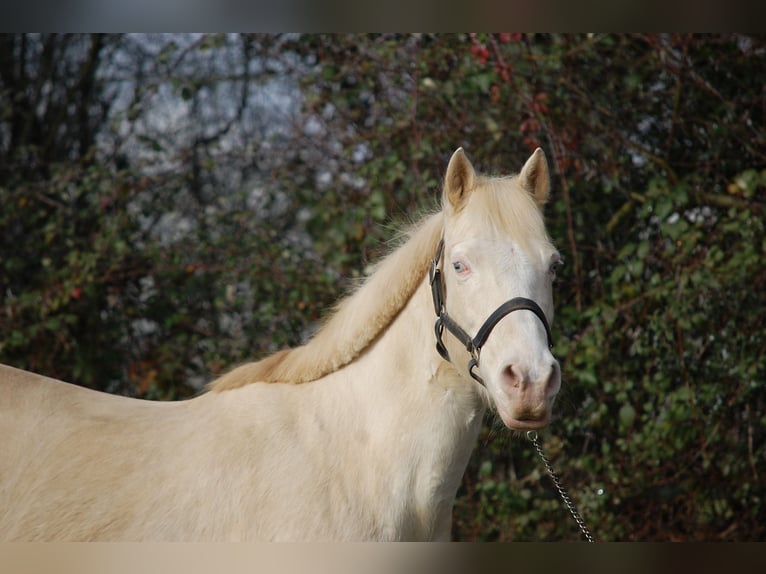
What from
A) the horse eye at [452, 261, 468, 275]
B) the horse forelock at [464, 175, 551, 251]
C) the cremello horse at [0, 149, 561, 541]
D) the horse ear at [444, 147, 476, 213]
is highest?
the horse ear at [444, 147, 476, 213]

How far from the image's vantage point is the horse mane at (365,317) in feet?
7.90

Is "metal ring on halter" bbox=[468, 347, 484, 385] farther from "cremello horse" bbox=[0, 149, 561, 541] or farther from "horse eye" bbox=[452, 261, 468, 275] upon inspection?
"horse eye" bbox=[452, 261, 468, 275]

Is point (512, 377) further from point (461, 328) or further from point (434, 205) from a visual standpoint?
point (434, 205)

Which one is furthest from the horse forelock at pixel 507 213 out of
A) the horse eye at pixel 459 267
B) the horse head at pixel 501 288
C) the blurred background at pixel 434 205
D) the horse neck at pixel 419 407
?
the blurred background at pixel 434 205

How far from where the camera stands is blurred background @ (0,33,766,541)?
454 cm

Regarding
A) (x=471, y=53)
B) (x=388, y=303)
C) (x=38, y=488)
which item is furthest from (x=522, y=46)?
(x=38, y=488)

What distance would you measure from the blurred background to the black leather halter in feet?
6.42

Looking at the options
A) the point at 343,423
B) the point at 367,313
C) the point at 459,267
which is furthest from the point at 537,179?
the point at 343,423

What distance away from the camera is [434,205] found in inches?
173

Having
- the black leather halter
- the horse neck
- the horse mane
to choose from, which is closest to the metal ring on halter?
the black leather halter

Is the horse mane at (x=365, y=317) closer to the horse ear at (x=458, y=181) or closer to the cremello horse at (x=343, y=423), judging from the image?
the cremello horse at (x=343, y=423)

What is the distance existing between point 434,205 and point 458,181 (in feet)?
6.84

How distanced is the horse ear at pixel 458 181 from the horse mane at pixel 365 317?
11cm
